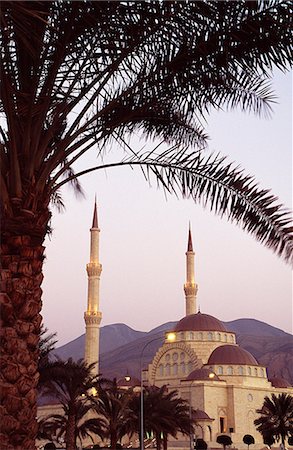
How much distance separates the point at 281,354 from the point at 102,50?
450ft

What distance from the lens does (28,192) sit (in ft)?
22.5

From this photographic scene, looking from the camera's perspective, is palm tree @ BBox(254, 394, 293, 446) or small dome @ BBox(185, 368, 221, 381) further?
small dome @ BBox(185, 368, 221, 381)

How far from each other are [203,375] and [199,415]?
4584 millimetres

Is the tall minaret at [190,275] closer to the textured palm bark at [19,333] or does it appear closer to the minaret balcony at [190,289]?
the minaret balcony at [190,289]

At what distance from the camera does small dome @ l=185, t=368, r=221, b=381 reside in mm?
60406

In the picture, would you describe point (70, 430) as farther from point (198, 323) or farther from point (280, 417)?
point (198, 323)

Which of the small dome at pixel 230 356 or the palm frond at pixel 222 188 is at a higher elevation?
the small dome at pixel 230 356

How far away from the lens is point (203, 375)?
60844 millimetres

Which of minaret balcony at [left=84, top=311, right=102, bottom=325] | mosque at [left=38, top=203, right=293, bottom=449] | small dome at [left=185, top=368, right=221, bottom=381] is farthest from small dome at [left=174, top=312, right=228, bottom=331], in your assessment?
minaret balcony at [left=84, top=311, right=102, bottom=325]

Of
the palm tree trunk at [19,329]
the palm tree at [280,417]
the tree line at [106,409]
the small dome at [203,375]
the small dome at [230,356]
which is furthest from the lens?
the small dome at [230,356]

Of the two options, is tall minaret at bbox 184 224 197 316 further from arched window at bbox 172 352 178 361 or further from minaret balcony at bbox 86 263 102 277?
minaret balcony at bbox 86 263 102 277

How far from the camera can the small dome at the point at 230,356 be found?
64062 mm

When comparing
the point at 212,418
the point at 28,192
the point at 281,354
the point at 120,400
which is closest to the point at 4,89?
the point at 28,192

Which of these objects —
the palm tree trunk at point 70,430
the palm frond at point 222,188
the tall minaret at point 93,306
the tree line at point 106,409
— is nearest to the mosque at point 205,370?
the tall minaret at point 93,306
